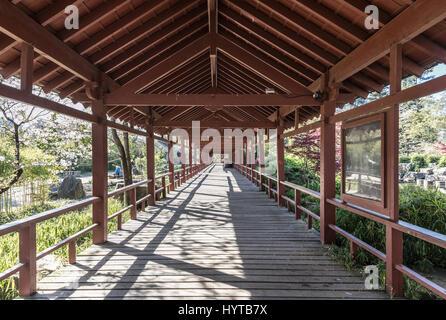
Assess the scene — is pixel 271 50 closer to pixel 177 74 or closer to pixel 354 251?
pixel 177 74

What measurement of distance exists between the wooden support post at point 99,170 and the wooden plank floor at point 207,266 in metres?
0.27

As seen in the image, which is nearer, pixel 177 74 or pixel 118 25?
pixel 118 25

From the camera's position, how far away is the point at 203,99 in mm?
4332

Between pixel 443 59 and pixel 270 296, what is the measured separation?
2.95 metres

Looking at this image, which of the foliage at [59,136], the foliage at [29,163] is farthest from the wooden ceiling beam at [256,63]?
the foliage at [59,136]

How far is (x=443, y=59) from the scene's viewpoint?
2562 millimetres

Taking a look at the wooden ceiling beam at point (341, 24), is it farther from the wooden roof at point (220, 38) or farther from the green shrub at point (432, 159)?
the green shrub at point (432, 159)

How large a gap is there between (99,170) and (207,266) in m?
2.35

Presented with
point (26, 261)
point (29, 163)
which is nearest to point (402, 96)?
point (26, 261)

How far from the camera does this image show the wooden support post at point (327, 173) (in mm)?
4016

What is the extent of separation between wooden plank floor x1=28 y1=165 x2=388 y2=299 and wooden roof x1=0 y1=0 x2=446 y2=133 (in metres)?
2.47

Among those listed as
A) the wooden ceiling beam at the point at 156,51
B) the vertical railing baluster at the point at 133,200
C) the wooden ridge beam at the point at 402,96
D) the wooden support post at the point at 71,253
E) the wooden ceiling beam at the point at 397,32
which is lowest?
the wooden support post at the point at 71,253

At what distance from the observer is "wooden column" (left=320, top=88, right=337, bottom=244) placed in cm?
402
